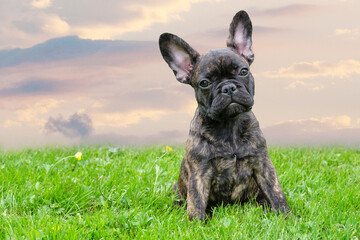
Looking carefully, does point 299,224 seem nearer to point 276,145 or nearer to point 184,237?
point 184,237

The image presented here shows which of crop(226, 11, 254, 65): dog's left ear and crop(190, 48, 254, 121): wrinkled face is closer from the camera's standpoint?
crop(190, 48, 254, 121): wrinkled face

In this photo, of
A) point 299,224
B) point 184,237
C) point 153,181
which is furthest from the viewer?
point 153,181

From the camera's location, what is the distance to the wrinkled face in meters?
4.93

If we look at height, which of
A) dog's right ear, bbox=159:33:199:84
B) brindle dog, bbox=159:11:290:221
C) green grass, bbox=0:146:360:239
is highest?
dog's right ear, bbox=159:33:199:84

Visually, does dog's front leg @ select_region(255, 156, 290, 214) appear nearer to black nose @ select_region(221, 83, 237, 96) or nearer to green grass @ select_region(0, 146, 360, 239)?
green grass @ select_region(0, 146, 360, 239)

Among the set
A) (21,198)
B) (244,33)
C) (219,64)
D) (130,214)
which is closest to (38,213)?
(21,198)

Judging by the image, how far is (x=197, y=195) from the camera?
16.9 ft

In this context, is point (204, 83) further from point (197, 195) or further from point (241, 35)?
point (197, 195)

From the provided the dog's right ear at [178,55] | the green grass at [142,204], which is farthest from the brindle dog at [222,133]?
the green grass at [142,204]

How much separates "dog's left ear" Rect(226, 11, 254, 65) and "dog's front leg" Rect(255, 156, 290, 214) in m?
1.28

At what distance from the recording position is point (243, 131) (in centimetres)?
525

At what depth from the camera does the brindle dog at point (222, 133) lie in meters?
5.04

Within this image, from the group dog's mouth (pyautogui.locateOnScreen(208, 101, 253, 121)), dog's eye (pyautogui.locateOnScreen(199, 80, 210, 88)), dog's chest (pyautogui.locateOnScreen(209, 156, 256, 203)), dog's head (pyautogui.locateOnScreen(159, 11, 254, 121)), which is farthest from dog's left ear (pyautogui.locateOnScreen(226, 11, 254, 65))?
dog's chest (pyautogui.locateOnScreen(209, 156, 256, 203))

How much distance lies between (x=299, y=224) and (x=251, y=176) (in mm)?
806
